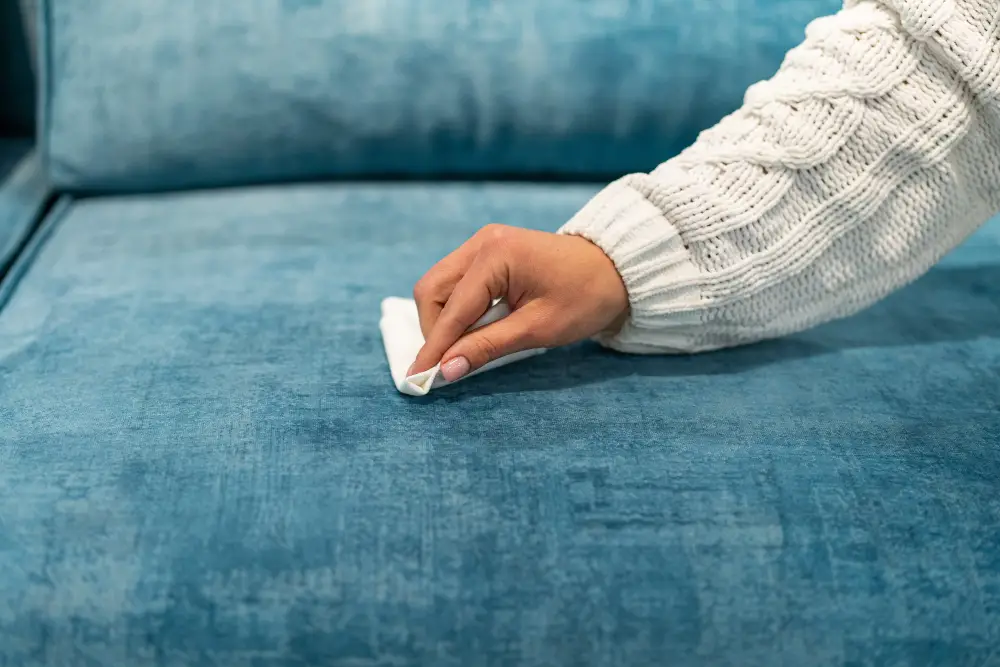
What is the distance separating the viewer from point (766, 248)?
68cm

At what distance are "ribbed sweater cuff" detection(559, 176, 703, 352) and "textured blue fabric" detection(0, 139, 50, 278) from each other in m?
0.58

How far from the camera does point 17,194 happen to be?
1.01 metres

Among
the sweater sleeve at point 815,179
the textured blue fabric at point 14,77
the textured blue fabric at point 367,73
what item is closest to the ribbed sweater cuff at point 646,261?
the sweater sleeve at point 815,179

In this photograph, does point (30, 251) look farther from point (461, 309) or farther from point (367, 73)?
point (461, 309)

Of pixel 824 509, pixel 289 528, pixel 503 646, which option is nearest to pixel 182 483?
pixel 289 528

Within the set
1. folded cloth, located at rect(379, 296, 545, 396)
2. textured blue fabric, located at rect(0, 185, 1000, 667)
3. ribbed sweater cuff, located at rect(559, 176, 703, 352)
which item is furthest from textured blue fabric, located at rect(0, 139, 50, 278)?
ribbed sweater cuff, located at rect(559, 176, 703, 352)

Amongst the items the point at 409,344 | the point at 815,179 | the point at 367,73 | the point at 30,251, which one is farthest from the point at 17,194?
the point at 815,179

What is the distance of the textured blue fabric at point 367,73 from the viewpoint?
0.96 metres

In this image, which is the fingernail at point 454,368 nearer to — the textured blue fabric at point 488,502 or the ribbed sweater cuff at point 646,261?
the textured blue fabric at point 488,502

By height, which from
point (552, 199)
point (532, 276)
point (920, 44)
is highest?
point (920, 44)

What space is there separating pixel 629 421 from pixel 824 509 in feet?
0.45

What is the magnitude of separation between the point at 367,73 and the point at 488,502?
22.9 inches

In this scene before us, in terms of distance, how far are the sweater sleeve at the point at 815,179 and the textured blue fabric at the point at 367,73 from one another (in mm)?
287

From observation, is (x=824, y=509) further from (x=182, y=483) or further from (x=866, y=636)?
(x=182, y=483)
